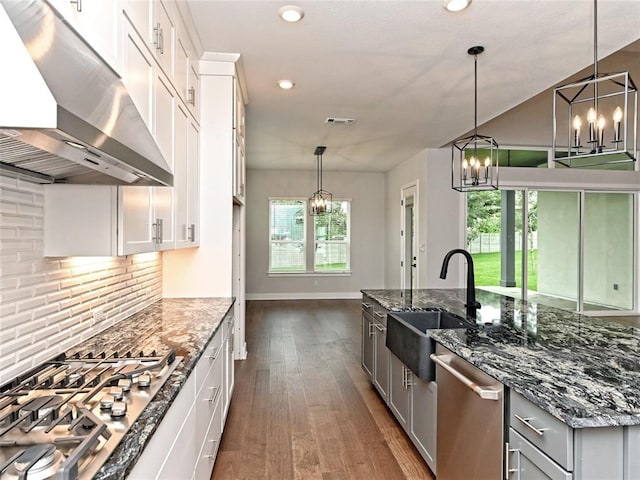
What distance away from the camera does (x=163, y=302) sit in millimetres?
3148

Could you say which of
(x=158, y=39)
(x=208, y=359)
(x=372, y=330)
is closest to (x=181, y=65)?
(x=158, y=39)

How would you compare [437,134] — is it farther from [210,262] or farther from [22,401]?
[22,401]

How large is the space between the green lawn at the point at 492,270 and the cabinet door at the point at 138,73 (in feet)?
19.3

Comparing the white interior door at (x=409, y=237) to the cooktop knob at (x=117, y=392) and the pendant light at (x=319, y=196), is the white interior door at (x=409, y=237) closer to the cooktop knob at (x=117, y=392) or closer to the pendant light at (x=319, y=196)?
the pendant light at (x=319, y=196)

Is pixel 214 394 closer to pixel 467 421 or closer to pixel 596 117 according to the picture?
pixel 467 421

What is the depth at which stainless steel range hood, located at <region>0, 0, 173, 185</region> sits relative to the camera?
0.84m

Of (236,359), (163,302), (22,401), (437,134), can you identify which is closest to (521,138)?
(437,134)

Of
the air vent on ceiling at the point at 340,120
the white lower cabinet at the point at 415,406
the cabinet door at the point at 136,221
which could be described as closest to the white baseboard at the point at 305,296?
the air vent on ceiling at the point at 340,120

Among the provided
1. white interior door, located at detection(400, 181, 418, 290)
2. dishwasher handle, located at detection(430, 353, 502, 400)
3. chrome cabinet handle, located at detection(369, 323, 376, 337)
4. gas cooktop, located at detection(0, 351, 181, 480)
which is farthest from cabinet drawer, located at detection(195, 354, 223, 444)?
white interior door, located at detection(400, 181, 418, 290)

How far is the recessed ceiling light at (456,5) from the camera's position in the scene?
8.03 ft

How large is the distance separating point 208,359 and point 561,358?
1677mm

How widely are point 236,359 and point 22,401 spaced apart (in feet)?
11.1

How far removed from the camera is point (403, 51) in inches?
123

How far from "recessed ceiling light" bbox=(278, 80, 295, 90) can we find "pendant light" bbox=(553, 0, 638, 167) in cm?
220
